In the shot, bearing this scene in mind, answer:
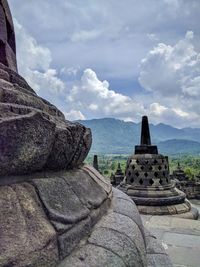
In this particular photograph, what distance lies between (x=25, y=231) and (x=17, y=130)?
1.68 ft

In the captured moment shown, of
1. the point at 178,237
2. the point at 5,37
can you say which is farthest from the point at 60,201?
the point at 178,237

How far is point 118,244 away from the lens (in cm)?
190

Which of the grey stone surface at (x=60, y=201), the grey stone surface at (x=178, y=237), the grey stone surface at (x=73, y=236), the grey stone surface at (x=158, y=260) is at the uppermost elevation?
the grey stone surface at (x=60, y=201)

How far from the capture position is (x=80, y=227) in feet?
6.23

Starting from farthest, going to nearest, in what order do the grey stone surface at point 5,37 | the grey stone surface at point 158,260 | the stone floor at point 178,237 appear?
the stone floor at point 178,237 → the grey stone surface at point 5,37 → the grey stone surface at point 158,260

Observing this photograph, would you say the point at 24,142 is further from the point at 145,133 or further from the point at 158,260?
the point at 145,133

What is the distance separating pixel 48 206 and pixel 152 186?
6355 mm

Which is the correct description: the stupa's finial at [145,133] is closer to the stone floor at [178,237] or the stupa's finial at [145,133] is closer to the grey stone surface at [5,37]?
the stone floor at [178,237]

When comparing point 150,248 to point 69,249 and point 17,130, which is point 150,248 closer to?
point 69,249

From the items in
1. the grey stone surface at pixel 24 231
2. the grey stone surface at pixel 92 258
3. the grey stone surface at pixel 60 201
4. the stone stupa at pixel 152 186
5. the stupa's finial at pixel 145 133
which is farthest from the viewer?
the stupa's finial at pixel 145 133

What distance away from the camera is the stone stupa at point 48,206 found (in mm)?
1539

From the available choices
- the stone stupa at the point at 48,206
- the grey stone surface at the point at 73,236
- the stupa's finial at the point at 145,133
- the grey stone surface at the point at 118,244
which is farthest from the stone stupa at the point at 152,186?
the grey stone surface at the point at 73,236

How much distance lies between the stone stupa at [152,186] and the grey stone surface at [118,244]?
5.27 m

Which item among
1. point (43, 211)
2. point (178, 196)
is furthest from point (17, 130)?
point (178, 196)
